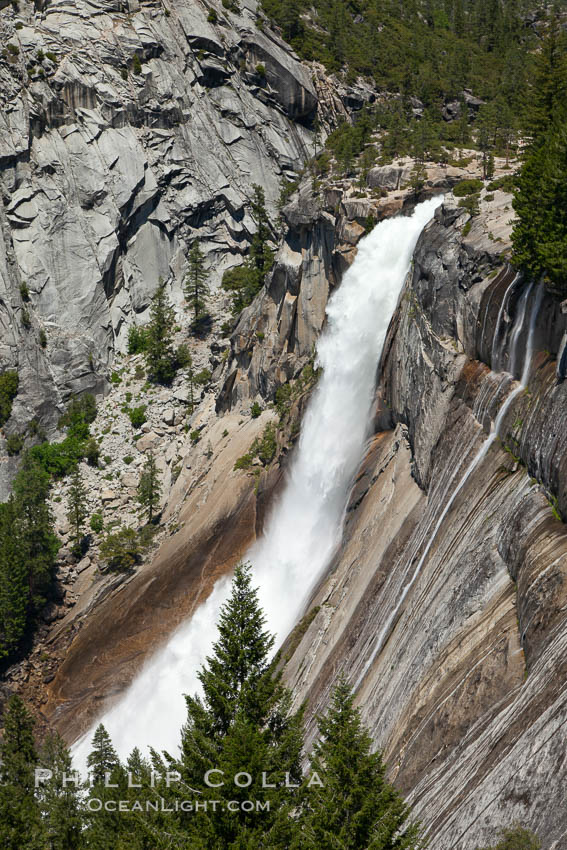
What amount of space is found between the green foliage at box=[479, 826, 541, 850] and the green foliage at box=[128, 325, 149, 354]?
79002 millimetres

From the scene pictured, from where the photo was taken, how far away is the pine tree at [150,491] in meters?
66.8

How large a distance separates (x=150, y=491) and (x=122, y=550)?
697 cm

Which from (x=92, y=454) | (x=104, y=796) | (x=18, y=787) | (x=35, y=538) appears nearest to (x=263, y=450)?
(x=35, y=538)

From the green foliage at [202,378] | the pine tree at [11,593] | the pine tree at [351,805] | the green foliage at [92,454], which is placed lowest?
the pine tree at [351,805]

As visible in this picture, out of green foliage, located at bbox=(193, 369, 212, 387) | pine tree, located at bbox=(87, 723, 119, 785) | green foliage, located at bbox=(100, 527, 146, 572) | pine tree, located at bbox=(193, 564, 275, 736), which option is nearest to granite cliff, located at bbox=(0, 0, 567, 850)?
green foliage, located at bbox=(100, 527, 146, 572)

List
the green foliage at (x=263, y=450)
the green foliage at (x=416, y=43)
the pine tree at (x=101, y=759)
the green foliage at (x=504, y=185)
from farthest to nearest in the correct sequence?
1. the green foliage at (x=416, y=43)
2. the green foliage at (x=263, y=450)
3. the green foliage at (x=504, y=185)
4. the pine tree at (x=101, y=759)

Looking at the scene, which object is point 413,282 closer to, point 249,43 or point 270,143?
point 270,143

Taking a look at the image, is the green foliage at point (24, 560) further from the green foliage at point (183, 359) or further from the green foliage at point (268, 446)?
the green foliage at point (268, 446)

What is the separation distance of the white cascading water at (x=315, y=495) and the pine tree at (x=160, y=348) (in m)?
26.9

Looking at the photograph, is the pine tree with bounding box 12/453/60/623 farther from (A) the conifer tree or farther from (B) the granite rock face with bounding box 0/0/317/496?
(B) the granite rock face with bounding box 0/0/317/496

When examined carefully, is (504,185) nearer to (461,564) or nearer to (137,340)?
(461,564)

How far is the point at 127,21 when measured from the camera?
97.0 metres

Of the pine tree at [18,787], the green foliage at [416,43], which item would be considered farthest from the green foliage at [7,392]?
the green foliage at [416,43]

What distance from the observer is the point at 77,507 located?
69688mm
